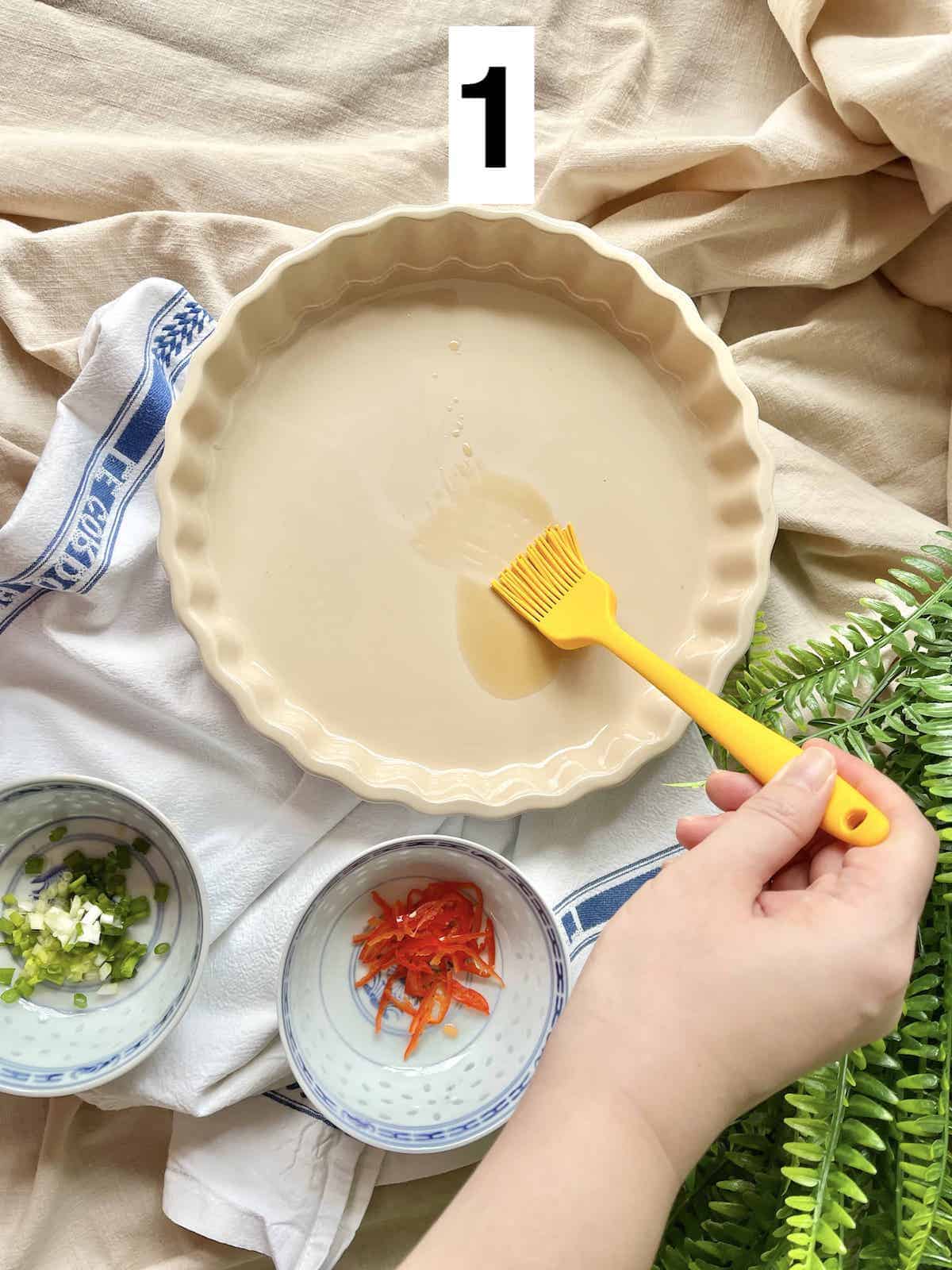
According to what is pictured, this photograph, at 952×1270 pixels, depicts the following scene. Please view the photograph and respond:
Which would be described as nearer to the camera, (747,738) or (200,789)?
(747,738)

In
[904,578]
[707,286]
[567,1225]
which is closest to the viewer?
[567,1225]

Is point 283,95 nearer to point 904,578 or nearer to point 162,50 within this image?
point 162,50

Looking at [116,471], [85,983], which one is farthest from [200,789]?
[116,471]

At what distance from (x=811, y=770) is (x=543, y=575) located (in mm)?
330

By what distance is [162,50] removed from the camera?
108cm

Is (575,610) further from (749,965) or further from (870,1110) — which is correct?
(870,1110)

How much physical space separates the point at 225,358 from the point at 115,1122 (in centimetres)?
79

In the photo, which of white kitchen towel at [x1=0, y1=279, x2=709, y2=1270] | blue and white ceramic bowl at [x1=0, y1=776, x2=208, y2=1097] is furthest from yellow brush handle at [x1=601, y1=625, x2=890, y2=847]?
blue and white ceramic bowl at [x1=0, y1=776, x2=208, y2=1097]

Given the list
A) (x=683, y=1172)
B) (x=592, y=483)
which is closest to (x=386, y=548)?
(x=592, y=483)

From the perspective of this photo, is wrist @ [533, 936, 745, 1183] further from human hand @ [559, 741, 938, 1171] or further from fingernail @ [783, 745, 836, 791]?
fingernail @ [783, 745, 836, 791]

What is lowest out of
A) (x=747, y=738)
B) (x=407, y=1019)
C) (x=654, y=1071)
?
(x=407, y=1019)

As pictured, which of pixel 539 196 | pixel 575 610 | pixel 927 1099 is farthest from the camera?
pixel 539 196

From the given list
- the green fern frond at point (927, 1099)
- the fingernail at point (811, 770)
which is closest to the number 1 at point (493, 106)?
the fingernail at point (811, 770)

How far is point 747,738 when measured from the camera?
774 millimetres
